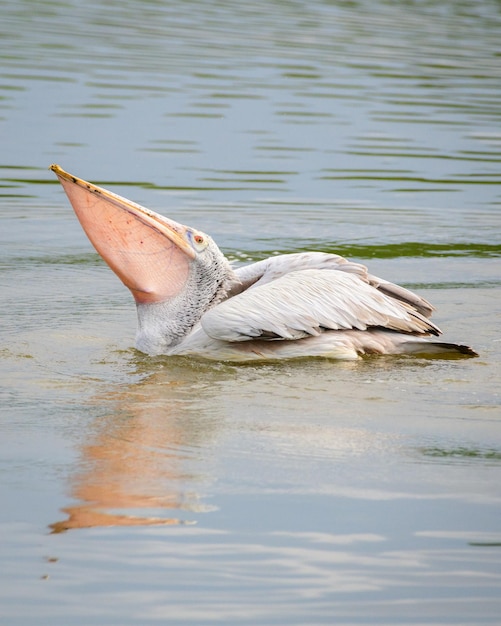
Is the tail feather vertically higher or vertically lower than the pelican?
lower

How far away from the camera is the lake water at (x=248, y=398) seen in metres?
3.15

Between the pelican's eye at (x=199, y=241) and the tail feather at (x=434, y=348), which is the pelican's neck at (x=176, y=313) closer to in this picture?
the pelican's eye at (x=199, y=241)

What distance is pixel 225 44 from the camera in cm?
1507

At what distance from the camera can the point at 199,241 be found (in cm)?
529

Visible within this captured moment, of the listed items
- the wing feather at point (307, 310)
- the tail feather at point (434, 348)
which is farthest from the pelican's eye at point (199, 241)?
the tail feather at point (434, 348)

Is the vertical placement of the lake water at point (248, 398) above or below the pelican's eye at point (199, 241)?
below

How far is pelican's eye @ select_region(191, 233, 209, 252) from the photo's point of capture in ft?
17.3

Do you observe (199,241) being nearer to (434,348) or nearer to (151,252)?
(151,252)

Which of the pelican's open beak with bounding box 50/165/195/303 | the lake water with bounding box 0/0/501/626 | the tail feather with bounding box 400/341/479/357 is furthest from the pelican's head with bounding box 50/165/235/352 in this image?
the tail feather with bounding box 400/341/479/357

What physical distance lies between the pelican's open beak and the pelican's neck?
1.4 inches

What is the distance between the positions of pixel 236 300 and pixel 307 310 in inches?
10.5

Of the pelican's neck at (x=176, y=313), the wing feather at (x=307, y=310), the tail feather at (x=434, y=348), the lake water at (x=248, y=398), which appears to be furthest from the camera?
the pelican's neck at (x=176, y=313)

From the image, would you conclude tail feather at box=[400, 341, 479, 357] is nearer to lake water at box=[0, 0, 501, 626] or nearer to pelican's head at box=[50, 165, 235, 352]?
lake water at box=[0, 0, 501, 626]

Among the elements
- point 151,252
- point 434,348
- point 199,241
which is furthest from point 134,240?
point 434,348
